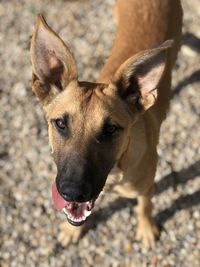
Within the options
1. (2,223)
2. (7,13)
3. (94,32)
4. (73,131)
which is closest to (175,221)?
(2,223)

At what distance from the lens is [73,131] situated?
405 cm

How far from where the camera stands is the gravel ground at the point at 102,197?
18.7 ft

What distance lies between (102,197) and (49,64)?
2.24 meters

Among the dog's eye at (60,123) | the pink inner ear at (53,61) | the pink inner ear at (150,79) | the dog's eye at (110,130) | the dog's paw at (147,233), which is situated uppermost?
the pink inner ear at (53,61)

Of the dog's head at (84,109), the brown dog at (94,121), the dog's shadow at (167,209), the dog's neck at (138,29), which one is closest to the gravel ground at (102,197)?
the dog's shadow at (167,209)

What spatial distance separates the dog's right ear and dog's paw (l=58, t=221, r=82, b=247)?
1.87m

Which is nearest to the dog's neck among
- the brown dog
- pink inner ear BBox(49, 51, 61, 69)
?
the brown dog

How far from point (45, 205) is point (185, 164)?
182 cm

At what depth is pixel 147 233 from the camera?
18.6 feet

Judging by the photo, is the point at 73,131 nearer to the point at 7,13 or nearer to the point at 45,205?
the point at 45,205

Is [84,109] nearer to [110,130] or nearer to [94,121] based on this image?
[94,121]

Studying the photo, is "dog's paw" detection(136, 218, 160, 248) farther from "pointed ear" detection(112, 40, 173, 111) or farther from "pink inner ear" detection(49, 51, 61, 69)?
"pink inner ear" detection(49, 51, 61, 69)

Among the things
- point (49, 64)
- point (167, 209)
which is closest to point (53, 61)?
point (49, 64)

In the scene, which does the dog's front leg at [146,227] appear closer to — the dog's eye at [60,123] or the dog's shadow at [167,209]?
the dog's shadow at [167,209]
